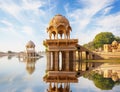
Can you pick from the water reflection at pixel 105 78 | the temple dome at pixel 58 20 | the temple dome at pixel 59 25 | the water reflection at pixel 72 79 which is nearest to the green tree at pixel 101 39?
the temple dome at pixel 59 25

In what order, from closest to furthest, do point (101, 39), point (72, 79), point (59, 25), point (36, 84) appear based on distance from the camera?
point (36, 84) < point (72, 79) < point (59, 25) < point (101, 39)

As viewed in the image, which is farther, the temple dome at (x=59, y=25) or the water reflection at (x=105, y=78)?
the temple dome at (x=59, y=25)

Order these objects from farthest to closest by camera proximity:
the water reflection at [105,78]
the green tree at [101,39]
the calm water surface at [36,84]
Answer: the green tree at [101,39], the water reflection at [105,78], the calm water surface at [36,84]

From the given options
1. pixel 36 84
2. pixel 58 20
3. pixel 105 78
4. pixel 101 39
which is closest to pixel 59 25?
pixel 58 20

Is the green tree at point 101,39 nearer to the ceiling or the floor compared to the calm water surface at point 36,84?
nearer to the ceiling

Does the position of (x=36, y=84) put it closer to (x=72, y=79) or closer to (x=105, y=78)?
(x=72, y=79)

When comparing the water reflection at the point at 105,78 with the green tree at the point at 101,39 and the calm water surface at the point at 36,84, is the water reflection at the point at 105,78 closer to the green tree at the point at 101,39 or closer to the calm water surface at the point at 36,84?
the calm water surface at the point at 36,84

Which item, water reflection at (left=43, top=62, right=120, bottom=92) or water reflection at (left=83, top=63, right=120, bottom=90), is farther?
water reflection at (left=83, top=63, right=120, bottom=90)

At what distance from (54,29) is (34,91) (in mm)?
14755

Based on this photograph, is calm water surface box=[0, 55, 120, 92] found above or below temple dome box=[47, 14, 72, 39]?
below

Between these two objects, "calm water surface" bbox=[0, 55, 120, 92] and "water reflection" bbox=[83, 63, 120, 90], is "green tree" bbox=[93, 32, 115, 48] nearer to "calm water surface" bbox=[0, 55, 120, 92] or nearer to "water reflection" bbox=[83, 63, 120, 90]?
"calm water surface" bbox=[0, 55, 120, 92]

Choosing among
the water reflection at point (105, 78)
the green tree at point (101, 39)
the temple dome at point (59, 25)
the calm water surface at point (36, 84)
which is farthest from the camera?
the green tree at point (101, 39)

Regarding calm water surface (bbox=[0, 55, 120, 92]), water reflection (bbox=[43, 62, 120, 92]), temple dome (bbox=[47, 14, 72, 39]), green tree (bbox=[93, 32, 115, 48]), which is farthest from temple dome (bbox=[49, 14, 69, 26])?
green tree (bbox=[93, 32, 115, 48])

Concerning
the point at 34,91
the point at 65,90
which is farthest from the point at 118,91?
the point at 34,91
